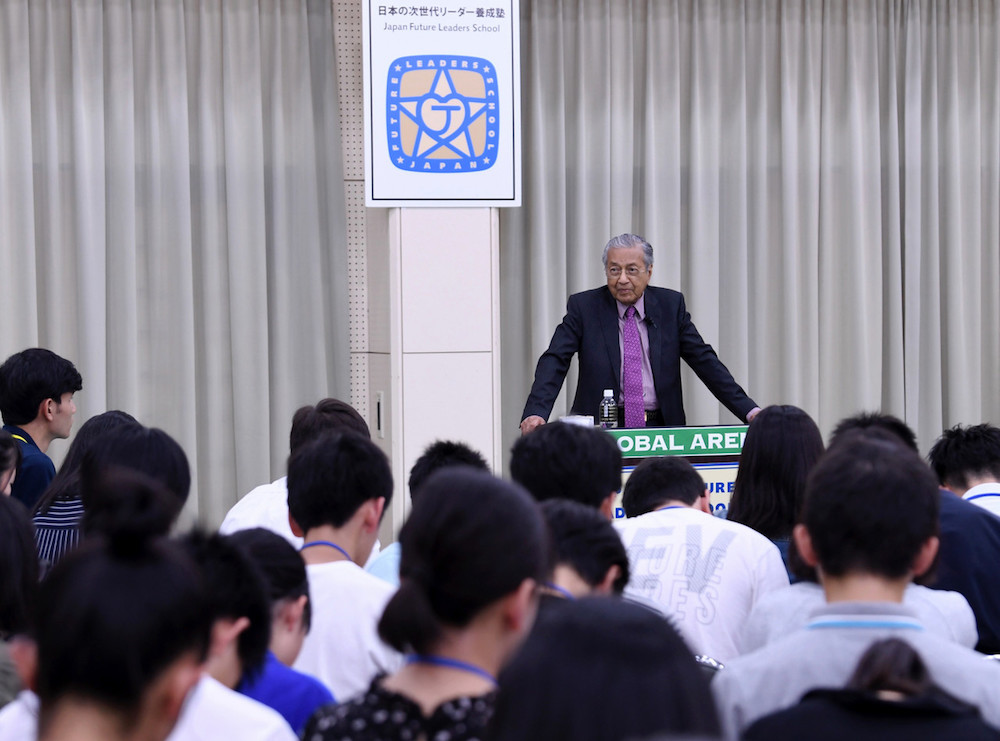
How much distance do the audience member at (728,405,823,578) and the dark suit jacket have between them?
174 cm

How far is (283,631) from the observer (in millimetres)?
1782

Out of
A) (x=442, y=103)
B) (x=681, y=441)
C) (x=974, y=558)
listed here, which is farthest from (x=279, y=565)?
(x=442, y=103)

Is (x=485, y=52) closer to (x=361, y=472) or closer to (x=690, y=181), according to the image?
(x=690, y=181)

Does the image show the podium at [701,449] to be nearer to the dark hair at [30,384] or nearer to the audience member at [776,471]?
the audience member at [776,471]

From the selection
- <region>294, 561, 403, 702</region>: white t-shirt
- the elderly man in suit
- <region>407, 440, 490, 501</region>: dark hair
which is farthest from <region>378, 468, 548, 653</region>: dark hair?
the elderly man in suit

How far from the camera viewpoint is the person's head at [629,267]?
450 cm

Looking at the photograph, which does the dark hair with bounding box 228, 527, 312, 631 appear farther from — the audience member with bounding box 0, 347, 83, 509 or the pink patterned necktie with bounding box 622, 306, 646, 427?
the pink patterned necktie with bounding box 622, 306, 646, 427

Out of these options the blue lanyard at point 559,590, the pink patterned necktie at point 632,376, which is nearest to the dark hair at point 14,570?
the blue lanyard at point 559,590

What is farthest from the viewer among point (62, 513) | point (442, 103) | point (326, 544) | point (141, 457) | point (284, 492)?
point (442, 103)

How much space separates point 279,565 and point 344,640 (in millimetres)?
246

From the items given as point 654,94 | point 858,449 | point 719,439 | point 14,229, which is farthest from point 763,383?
point 858,449

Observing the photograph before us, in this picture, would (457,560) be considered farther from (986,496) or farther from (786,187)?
(786,187)

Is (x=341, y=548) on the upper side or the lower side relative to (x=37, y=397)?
lower

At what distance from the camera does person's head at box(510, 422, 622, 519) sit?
239 cm
